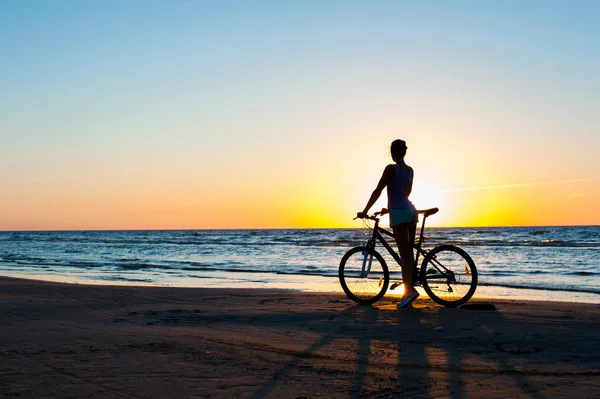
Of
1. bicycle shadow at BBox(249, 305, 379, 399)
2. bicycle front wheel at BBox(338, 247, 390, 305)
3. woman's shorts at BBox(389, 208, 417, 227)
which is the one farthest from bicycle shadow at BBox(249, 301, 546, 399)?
woman's shorts at BBox(389, 208, 417, 227)

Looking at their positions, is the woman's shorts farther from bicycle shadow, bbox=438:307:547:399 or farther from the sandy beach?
bicycle shadow, bbox=438:307:547:399

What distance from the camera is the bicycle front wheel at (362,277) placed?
25.4 feet

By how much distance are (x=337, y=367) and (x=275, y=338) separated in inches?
49.9

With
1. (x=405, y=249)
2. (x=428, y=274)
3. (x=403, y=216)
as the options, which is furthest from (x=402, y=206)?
(x=428, y=274)

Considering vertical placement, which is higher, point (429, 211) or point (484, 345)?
point (429, 211)

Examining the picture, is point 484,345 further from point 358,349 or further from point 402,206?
point 402,206

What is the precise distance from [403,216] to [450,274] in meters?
0.98

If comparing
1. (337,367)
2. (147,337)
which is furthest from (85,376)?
(337,367)

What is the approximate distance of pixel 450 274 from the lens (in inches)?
289

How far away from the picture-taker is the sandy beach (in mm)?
3572

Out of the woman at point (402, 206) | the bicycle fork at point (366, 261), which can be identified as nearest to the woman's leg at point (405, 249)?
the woman at point (402, 206)

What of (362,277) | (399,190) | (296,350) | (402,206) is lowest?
(296,350)

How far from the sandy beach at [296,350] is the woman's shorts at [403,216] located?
1.12 metres

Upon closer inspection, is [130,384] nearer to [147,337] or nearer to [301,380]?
[301,380]
